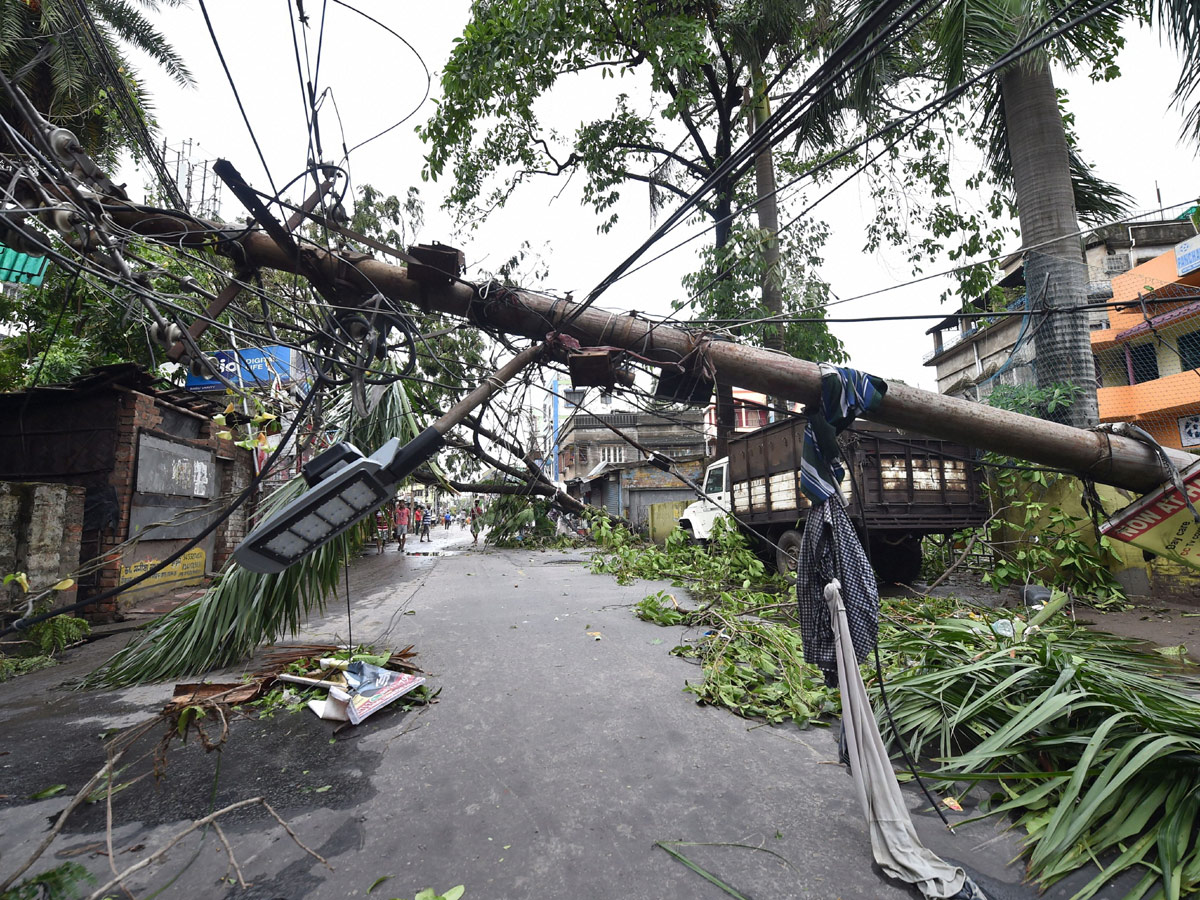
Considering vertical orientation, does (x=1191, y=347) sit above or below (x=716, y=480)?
above

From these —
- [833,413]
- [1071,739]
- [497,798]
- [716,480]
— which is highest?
[716,480]

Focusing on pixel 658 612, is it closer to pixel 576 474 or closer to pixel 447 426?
pixel 447 426

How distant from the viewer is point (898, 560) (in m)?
9.51

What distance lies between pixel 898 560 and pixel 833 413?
7.02 meters

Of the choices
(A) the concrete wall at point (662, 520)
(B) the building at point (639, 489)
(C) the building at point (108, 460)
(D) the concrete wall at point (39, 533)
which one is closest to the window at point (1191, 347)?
(A) the concrete wall at point (662, 520)

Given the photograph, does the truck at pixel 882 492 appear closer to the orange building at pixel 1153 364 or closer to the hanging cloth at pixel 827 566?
the hanging cloth at pixel 827 566

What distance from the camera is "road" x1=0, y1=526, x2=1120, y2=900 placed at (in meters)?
2.49

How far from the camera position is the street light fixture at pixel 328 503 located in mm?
2574

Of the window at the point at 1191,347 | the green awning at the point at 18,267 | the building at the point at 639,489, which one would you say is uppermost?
the window at the point at 1191,347

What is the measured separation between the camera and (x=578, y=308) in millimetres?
4199

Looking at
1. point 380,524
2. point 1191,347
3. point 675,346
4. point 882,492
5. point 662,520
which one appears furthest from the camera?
point 662,520

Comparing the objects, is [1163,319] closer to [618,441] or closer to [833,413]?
[833,413]

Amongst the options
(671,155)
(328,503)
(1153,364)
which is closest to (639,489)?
(671,155)

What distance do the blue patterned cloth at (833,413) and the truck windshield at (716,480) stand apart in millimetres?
9059
